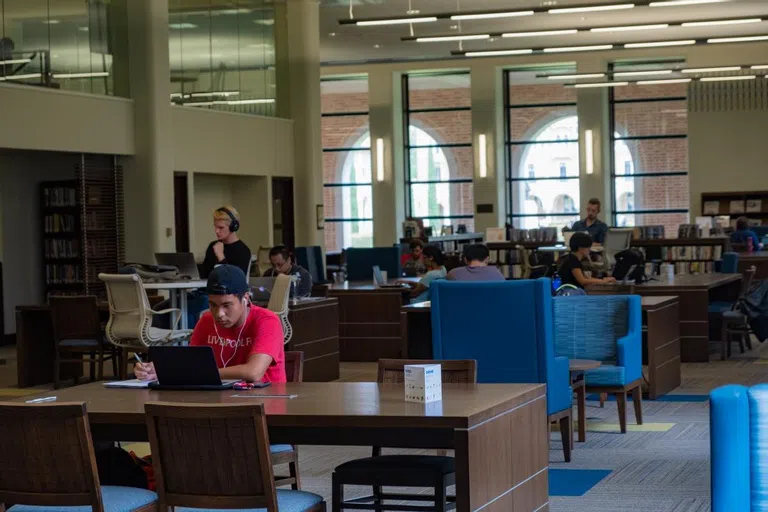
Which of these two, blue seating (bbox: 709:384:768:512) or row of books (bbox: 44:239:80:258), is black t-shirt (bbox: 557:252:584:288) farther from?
row of books (bbox: 44:239:80:258)

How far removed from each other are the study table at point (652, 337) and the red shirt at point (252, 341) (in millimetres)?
3891

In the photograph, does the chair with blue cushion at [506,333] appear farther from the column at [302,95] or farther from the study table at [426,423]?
the column at [302,95]

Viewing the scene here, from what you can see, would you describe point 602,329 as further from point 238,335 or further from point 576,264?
point 238,335

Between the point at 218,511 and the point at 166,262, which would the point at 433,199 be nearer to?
the point at 166,262

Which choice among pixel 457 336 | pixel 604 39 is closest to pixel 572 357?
pixel 457 336

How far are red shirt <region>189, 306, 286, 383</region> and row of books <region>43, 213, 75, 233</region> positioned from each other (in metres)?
11.7

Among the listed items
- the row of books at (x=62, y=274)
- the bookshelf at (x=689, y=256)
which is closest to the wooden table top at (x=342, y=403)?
the row of books at (x=62, y=274)

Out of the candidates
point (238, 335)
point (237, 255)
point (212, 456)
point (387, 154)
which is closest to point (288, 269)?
point (237, 255)

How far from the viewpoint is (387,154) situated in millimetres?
25562

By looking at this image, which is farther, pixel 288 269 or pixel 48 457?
pixel 288 269

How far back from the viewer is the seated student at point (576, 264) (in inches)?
412

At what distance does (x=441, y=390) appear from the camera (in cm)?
421

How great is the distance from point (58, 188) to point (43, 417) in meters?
12.9

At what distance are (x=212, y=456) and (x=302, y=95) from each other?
53.3 feet
